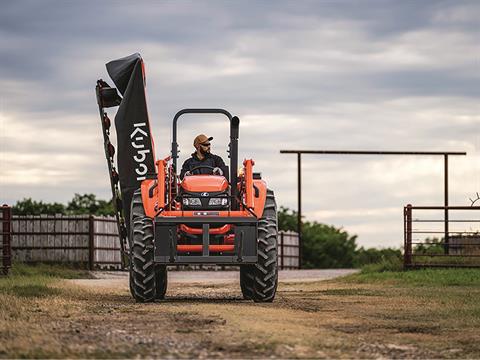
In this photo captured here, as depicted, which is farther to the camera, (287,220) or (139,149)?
(287,220)

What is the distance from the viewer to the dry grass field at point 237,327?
9.95 meters

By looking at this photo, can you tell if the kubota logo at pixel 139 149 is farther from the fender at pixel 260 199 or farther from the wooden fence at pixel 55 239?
the wooden fence at pixel 55 239

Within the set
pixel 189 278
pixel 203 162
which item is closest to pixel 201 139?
pixel 203 162

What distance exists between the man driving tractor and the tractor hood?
14.1 inches

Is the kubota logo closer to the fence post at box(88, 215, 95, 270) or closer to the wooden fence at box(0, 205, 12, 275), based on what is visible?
the wooden fence at box(0, 205, 12, 275)

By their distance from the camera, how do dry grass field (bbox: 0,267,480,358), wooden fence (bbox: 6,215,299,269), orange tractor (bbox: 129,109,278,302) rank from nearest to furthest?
dry grass field (bbox: 0,267,480,358) → orange tractor (bbox: 129,109,278,302) → wooden fence (bbox: 6,215,299,269)

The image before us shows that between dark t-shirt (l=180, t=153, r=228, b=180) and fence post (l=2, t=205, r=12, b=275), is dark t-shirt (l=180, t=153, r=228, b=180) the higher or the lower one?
the higher one

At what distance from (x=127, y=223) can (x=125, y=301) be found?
362 cm

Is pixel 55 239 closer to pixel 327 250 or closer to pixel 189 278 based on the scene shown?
pixel 189 278

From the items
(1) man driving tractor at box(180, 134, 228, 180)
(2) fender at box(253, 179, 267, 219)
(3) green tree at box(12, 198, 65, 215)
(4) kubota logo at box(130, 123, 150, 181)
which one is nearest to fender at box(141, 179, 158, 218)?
(1) man driving tractor at box(180, 134, 228, 180)

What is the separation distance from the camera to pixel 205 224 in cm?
1620

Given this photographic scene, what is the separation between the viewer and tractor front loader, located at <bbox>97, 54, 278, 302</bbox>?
16156mm

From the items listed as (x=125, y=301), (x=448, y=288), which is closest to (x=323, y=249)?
(x=448, y=288)

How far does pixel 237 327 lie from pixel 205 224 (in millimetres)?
4575
